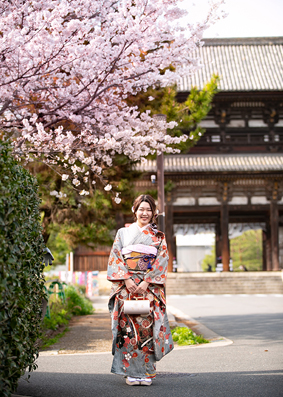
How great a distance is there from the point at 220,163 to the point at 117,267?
58.7ft

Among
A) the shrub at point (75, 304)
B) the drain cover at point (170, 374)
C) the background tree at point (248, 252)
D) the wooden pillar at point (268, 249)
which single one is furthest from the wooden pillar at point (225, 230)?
the background tree at point (248, 252)

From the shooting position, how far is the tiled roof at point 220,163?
2169 cm

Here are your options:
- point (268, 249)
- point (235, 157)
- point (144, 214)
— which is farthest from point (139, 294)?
point (268, 249)

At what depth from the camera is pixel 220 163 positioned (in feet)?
72.8

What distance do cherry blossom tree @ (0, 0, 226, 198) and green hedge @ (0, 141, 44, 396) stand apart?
252 centimetres

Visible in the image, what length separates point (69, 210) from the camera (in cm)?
1131

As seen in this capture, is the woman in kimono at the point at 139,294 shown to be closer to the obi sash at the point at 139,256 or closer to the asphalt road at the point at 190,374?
the obi sash at the point at 139,256

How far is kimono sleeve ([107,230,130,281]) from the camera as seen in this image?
4.82 meters

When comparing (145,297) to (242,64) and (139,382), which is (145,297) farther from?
(242,64)

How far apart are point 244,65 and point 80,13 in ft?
63.7

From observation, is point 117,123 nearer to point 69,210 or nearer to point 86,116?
point 86,116

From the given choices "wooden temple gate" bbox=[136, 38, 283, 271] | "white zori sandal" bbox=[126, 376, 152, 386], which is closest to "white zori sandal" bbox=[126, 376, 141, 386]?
"white zori sandal" bbox=[126, 376, 152, 386]

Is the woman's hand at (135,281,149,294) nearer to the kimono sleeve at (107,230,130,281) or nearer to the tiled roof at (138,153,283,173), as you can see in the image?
the kimono sleeve at (107,230,130,281)

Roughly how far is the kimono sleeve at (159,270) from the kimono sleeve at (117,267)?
224 millimetres
